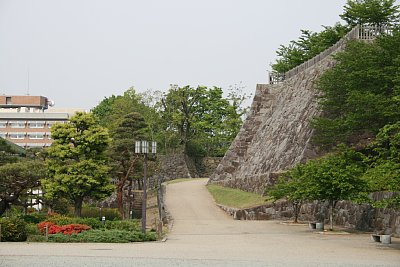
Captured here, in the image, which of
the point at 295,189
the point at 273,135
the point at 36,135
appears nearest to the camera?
the point at 295,189

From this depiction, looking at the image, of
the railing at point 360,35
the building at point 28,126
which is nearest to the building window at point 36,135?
the building at point 28,126

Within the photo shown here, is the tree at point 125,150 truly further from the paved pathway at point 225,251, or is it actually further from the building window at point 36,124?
the building window at point 36,124

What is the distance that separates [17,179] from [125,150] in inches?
446

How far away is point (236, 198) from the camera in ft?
126

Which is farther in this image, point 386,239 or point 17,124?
point 17,124

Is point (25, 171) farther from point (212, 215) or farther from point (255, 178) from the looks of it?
point (255, 178)

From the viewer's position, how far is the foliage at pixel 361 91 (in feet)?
90.5

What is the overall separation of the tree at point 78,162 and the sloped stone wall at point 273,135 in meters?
10.1

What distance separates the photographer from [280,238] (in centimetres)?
2211

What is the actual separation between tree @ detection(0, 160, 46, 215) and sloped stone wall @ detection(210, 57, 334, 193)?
44.6ft

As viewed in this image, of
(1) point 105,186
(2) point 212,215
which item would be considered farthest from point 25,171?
(2) point 212,215

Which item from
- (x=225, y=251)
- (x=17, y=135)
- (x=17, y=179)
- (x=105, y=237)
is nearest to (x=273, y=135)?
(x=17, y=179)

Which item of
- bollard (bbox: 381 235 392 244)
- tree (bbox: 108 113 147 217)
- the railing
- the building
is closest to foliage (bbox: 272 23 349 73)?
the railing

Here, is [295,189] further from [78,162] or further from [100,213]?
[100,213]
